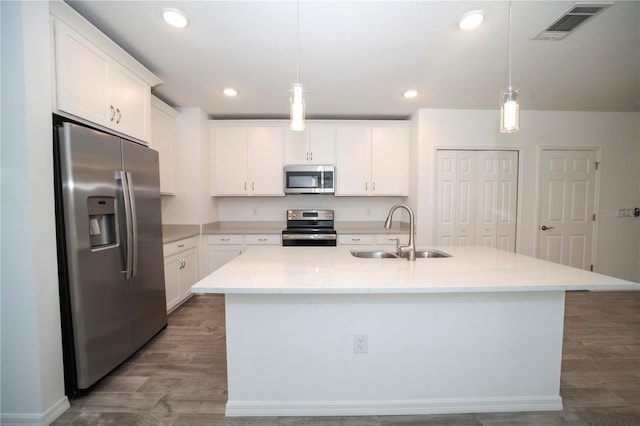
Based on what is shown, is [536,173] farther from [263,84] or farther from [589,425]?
[263,84]

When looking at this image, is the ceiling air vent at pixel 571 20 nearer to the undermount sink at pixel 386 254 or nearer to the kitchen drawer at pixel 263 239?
the undermount sink at pixel 386 254

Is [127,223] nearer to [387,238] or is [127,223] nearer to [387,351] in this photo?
[387,351]

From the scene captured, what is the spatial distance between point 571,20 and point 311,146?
278 cm

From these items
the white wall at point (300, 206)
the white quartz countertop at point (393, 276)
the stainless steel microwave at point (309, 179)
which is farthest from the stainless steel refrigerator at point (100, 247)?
the white wall at point (300, 206)

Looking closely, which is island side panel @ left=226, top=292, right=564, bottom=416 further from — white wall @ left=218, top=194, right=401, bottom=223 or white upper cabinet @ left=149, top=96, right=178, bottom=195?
white wall @ left=218, top=194, right=401, bottom=223

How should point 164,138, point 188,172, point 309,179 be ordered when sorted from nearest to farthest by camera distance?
point 164,138
point 188,172
point 309,179

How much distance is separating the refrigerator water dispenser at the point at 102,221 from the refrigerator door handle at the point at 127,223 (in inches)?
2.8

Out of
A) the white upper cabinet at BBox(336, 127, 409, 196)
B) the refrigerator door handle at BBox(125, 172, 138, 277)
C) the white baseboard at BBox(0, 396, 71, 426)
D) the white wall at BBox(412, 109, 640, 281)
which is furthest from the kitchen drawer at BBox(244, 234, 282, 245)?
the white baseboard at BBox(0, 396, 71, 426)

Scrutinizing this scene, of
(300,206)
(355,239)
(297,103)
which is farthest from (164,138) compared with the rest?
(355,239)

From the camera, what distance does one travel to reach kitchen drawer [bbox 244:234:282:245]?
3650 millimetres

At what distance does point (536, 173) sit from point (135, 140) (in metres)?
4.88

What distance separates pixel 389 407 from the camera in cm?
159

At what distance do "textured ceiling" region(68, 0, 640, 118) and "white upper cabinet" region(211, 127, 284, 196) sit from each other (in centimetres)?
52

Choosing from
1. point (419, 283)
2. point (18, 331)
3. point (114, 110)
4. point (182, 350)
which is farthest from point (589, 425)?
point (114, 110)
